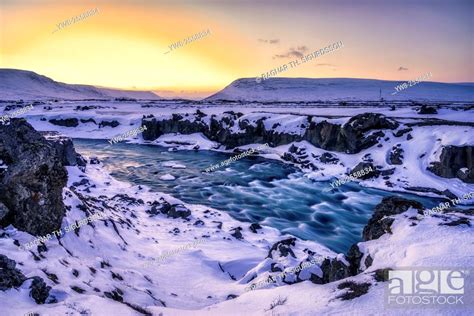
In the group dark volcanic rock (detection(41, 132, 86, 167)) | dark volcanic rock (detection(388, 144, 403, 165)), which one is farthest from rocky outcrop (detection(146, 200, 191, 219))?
dark volcanic rock (detection(388, 144, 403, 165))

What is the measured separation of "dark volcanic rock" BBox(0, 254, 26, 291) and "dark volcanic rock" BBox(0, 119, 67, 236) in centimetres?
326

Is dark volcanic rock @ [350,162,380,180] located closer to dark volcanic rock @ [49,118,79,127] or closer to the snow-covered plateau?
the snow-covered plateau

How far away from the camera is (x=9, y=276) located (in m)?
7.67

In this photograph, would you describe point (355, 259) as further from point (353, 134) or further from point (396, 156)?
point (353, 134)

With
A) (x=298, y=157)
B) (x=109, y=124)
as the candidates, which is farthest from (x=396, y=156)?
(x=109, y=124)

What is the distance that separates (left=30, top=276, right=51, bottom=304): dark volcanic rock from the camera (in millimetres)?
7617

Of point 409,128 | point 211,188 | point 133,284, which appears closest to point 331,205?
point 211,188

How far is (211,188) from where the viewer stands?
33.8m

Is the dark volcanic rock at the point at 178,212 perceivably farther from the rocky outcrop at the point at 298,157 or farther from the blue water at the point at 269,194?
the rocky outcrop at the point at 298,157

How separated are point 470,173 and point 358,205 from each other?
481 inches

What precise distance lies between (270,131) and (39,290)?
49.2 m

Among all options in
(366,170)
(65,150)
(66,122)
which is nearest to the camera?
(65,150)

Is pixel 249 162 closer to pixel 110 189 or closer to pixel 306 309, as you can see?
pixel 110 189

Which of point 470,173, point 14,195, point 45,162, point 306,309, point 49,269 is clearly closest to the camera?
point 306,309
